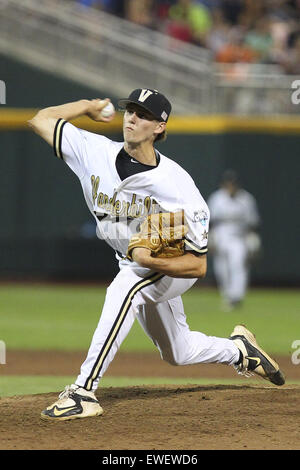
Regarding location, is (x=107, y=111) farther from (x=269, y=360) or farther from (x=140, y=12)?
(x=140, y=12)

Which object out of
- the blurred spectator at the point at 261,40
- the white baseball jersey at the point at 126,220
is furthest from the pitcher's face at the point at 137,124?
the blurred spectator at the point at 261,40

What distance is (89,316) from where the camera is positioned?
12922 millimetres

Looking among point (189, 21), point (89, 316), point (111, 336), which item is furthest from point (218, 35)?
point (111, 336)

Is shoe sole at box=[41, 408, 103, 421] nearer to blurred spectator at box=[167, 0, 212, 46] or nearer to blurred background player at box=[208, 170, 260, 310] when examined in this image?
blurred background player at box=[208, 170, 260, 310]

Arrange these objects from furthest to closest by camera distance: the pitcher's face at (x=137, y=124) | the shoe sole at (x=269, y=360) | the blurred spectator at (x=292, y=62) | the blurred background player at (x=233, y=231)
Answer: the blurred spectator at (x=292, y=62)
the blurred background player at (x=233, y=231)
the shoe sole at (x=269, y=360)
the pitcher's face at (x=137, y=124)

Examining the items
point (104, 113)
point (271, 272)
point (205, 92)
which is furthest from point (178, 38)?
point (104, 113)

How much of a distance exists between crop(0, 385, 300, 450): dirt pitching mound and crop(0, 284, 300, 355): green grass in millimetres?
3839

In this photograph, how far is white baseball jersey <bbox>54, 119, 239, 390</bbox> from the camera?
5191 mm

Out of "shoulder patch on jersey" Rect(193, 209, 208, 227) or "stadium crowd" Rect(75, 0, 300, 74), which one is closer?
"shoulder patch on jersey" Rect(193, 209, 208, 227)

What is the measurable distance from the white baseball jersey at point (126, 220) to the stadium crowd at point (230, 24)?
11.1m

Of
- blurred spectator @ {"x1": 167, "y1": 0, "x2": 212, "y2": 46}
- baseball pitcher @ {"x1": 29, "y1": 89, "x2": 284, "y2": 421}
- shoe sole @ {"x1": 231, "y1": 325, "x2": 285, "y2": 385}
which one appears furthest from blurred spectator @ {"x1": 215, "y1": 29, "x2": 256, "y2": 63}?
baseball pitcher @ {"x1": 29, "y1": 89, "x2": 284, "y2": 421}

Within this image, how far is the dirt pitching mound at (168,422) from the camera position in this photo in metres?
4.71

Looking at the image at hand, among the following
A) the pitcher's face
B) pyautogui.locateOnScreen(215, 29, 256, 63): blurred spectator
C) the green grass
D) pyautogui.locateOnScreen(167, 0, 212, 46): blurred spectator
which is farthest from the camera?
pyautogui.locateOnScreen(167, 0, 212, 46): blurred spectator

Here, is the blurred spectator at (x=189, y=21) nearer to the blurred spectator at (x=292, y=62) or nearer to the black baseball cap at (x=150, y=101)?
the blurred spectator at (x=292, y=62)
